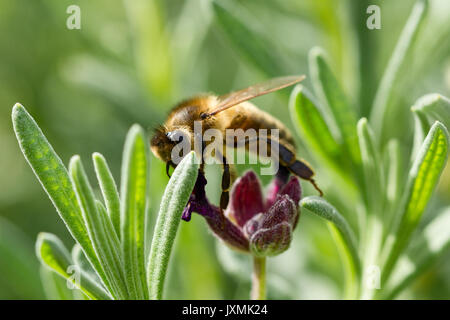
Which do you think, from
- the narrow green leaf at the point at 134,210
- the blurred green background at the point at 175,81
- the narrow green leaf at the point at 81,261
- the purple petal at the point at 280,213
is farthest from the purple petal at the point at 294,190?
the narrow green leaf at the point at 81,261

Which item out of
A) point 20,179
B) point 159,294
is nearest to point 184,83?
point 20,179

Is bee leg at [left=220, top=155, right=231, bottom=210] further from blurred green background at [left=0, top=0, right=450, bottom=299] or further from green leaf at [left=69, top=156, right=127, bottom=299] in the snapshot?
blurred green background at [left=0, top=0, right=450, bottom=299]

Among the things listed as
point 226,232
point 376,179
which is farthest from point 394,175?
point 226,232

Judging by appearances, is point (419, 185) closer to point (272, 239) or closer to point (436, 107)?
point (436, 107)

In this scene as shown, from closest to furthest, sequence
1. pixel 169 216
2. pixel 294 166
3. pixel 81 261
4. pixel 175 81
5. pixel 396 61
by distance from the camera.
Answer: pixel 169 216, pixel 81 261, pixel 294 166, pixel 396 61, pixel 175 81

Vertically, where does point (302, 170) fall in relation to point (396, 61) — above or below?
below

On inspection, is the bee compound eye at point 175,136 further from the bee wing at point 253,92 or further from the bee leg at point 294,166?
the bee leg at point 294,166
